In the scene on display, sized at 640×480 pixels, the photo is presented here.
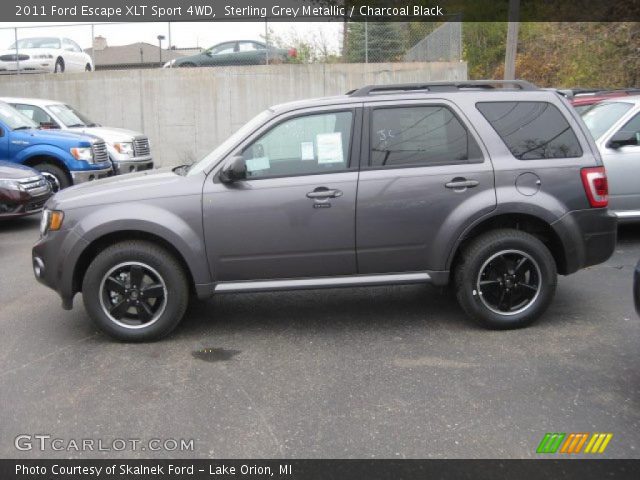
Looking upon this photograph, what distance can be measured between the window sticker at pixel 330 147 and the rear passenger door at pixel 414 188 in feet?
0.62

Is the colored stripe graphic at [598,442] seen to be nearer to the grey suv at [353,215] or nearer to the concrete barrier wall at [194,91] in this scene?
the grey suv at [353,215]

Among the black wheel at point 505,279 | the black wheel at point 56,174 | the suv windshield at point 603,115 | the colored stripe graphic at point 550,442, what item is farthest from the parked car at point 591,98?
the black wheel at point 56,174

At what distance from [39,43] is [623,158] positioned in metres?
17.9

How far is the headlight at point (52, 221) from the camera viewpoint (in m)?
5.06

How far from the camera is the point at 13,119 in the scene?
40.5ft

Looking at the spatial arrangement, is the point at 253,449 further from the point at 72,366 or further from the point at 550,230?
the point at 550,230

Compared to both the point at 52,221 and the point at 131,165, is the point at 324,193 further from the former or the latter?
the point at 131,165

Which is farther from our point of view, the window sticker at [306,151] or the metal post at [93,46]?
the metal post at [93,46]

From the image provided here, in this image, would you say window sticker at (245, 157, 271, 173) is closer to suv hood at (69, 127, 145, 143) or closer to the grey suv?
the grey suv

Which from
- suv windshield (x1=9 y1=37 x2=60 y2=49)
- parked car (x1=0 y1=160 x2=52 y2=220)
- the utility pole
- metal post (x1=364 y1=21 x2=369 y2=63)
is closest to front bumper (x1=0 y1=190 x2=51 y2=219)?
parked car (x1=0 y1=160 x2=52 y2=220)

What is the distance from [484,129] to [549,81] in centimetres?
1954

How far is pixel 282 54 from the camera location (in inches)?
755

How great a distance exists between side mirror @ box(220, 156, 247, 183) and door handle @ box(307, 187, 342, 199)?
0.52 meters

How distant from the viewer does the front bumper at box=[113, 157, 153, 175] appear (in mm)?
13875
